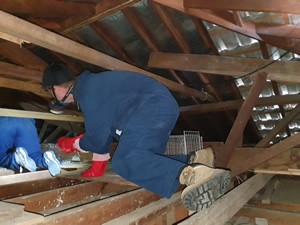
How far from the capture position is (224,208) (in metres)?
1.92

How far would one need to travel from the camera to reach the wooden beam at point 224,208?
162 cm

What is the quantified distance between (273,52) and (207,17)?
4.52 ft

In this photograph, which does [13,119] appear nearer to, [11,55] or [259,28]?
[11,55]

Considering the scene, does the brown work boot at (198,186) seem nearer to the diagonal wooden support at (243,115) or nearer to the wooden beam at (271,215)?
the diagonal wooden support at (243,115)

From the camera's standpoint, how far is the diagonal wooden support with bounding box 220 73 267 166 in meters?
2.66

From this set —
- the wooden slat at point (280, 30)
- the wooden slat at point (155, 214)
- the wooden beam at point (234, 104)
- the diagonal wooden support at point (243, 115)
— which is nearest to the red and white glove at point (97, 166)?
the wooden slat at point (155, 214)

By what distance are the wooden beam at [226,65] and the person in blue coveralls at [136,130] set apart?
3.57ft

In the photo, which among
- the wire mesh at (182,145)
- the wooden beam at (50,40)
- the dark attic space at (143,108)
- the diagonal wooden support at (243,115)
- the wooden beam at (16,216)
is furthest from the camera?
the wire mesh at (182,145)

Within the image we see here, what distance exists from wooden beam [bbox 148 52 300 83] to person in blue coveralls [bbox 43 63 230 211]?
1.09 meters

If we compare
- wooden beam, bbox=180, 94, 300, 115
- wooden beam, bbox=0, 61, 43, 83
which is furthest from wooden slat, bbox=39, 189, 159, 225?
wooden beam, bbox=180, 94, 300, 115

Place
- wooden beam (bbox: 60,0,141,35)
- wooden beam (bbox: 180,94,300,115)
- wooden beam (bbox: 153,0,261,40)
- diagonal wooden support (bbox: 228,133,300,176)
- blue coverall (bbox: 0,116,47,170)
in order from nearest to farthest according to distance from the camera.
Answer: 1. wooden beam (bbox: 153,0,261,40)
2. wooden beam (bbox: 60,0,141,35)
3. diagonal wooden support (bbox: 228,133,300,176)
4. blue coverall (bbox: 0,116,47,170)
5. wooden beam (bbox: 180,94,300,115)

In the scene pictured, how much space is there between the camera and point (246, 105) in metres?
2.67

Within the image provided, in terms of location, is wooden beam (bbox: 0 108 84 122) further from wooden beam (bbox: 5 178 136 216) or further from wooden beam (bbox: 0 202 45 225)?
wooden beam (bbox: 0 202 45 225)

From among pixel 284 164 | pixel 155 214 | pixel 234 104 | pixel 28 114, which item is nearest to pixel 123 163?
pixel 155 214
